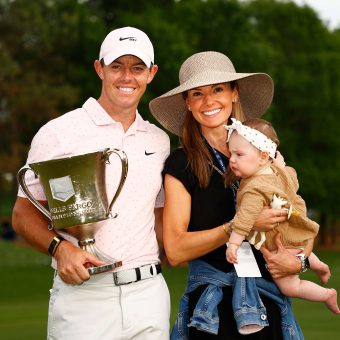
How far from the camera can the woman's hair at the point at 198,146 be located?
4.61 m

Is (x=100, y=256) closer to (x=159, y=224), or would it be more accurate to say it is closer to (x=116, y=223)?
(x=116, y=223)

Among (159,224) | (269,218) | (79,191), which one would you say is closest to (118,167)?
(79,191)

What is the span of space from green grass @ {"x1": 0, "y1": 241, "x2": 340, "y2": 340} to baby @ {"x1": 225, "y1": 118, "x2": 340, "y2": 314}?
5493 mm

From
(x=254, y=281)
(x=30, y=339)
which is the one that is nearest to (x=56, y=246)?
(x=254, y=281)

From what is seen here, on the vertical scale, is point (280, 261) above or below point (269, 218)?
below

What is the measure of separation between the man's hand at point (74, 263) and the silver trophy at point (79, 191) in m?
0.03

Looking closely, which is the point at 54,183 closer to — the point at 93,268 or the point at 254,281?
the point at 93,268

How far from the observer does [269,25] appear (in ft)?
137

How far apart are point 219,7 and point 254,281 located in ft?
110

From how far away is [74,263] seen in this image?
4.24 meters

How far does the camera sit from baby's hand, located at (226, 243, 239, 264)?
440 cm

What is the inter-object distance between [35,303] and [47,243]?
11456 millimetres

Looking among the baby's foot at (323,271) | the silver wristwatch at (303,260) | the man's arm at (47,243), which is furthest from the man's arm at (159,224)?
the baby's foot at (323,271)

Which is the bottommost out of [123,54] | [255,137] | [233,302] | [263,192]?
[233,302]
